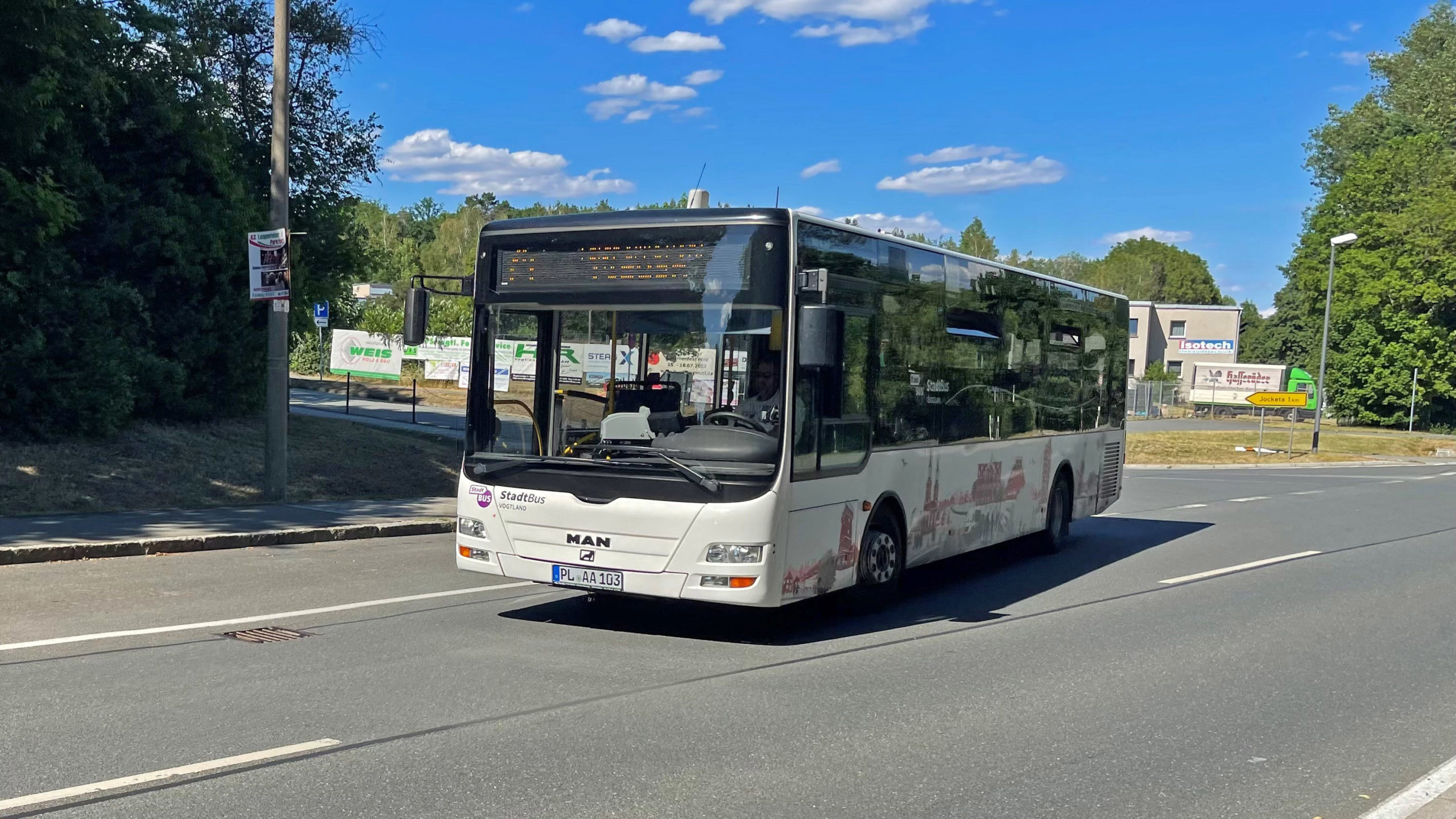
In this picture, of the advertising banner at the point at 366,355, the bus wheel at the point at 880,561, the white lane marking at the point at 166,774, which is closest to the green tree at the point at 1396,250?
the advertising banner at the point at 366,355

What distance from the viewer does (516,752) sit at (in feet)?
19.6

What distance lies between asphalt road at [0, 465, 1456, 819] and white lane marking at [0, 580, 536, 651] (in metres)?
0.09

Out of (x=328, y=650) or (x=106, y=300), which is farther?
(x=106, y=300)

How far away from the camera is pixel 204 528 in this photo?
1331 centimetres

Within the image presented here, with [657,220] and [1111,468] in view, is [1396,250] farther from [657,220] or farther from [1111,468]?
[657,220]

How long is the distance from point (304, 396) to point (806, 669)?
3026cm

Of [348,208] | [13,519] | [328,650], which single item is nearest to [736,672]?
[328,650]

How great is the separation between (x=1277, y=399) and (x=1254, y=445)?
21.8 ft

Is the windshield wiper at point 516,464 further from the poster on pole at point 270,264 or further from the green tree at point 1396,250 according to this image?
the green tree at point 1396,250

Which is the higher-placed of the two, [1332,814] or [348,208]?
[348,208]

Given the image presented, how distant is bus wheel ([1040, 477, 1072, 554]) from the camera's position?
1448 centimetres

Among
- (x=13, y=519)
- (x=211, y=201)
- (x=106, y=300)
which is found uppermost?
(x=211, y=201)

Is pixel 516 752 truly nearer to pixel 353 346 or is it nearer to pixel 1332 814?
pixel 1332 814

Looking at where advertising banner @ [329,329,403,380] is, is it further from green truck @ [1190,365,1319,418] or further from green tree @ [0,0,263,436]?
green truck @ [1190,365,1319,418]
